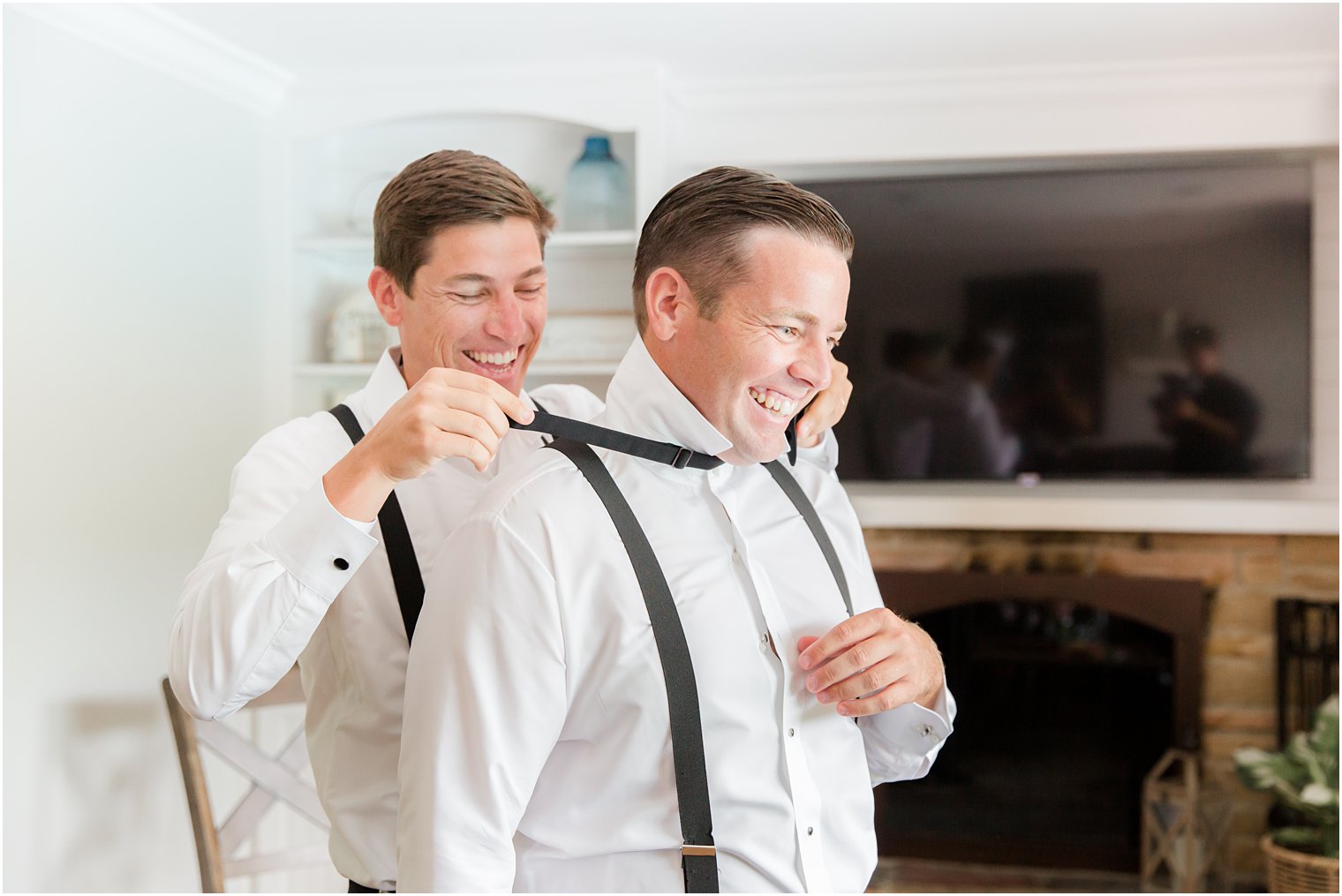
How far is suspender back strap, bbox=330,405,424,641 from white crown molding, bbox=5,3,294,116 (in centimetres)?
176

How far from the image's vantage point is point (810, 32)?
9.37ft

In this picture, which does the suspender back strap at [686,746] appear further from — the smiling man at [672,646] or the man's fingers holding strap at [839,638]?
the man's fingers holding strap at [839,638]

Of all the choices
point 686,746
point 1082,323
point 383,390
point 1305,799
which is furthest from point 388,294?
point 1305,799

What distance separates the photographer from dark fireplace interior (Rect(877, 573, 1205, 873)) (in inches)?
135

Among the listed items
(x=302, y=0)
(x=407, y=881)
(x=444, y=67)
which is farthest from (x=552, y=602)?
(x=444, y=67)

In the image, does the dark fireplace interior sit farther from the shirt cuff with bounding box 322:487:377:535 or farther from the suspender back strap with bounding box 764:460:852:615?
the shirt cuff with bounding box 322:487:377:535

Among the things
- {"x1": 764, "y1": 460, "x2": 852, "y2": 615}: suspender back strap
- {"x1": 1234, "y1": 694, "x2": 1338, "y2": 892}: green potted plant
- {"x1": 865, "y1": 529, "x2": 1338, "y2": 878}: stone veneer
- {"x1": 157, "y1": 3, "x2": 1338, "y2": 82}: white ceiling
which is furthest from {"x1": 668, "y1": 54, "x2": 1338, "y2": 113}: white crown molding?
{"x1": 764, "y1": 460, "x2": 852, "y2": 615}: suspender back strap

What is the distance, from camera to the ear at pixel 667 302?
112 centimetres

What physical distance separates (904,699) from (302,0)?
2240mm

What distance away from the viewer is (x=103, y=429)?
103 inches

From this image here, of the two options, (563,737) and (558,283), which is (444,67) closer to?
(558,283)

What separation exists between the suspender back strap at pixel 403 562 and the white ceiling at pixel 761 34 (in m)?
1.78

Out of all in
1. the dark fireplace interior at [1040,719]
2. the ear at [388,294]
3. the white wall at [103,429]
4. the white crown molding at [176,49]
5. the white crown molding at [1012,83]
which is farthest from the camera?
the dark fireplace interior at [1040,719]

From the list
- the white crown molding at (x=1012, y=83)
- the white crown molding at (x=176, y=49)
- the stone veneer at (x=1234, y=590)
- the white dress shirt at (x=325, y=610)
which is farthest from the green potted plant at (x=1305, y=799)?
the white crown molding at (x=176, y=49)
